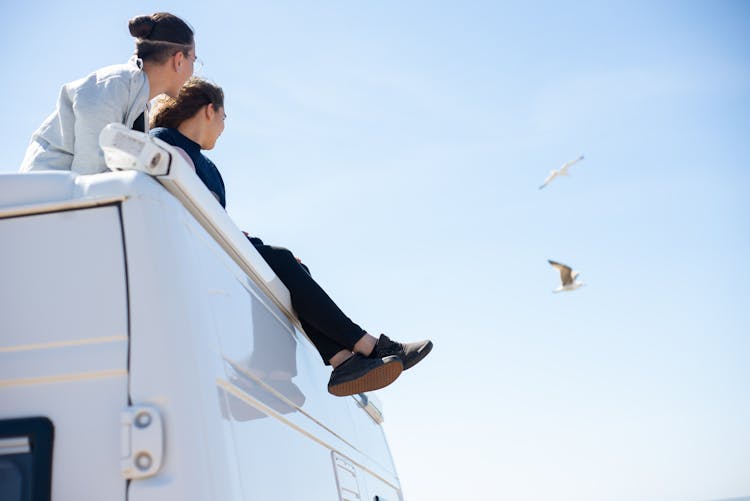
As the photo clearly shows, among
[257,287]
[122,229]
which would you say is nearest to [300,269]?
[257,287]

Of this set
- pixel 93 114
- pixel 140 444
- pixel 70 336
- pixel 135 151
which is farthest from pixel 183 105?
pixel 140 444

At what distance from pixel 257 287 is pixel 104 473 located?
A: 94 cm

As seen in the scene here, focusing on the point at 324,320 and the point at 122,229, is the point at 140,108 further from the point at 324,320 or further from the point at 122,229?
the point at 122,229

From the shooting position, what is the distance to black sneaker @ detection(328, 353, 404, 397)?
2.47 m

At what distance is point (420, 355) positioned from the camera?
8.84 feet

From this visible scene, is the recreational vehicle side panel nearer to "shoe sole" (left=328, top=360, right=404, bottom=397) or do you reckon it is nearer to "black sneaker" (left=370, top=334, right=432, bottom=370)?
"shoe sole" (left=328, top=360, right=404, bottom=397)

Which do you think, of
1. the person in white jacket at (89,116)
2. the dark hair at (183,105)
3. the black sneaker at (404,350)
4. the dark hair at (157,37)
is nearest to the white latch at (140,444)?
the person in white jacket at (89,116)

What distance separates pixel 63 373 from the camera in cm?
120

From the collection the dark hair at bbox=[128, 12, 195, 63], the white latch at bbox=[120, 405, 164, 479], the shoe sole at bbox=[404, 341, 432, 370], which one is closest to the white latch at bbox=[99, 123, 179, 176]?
the white latch at bbox=[120, 405, 164, 479]

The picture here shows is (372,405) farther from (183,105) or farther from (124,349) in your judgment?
(124,349)

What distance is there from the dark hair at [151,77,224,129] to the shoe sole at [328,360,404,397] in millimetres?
1306

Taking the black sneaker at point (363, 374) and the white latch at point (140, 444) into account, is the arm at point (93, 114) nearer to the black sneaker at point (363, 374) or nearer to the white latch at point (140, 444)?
the black sneaker at point (363, 374)

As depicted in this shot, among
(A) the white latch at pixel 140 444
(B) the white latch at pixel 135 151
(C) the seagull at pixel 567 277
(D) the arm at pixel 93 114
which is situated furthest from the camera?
(C) the seagull at pixel 567 277

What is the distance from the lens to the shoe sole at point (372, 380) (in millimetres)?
2473
